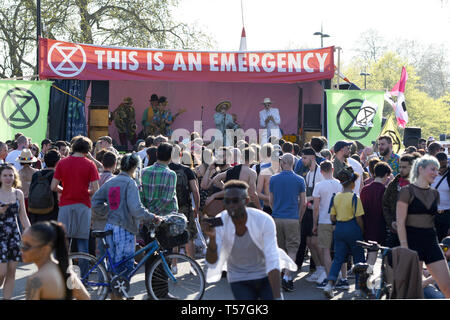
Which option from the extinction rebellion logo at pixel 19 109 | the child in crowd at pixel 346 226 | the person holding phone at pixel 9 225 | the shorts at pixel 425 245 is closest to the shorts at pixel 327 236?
the child in crowd at pixel 346 226

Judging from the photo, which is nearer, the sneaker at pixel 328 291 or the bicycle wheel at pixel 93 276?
the bicycle wheel at pixel 93 276

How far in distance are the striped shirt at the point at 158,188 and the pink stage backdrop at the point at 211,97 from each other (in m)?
12.8

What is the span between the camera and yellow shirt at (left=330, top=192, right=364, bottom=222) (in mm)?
8062

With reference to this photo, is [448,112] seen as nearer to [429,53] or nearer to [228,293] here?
[429,53]

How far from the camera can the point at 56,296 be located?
4.18 metres

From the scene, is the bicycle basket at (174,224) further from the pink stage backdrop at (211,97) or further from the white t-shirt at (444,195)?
the pink stage backdrop at (211,97)

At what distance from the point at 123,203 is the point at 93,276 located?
829 mm

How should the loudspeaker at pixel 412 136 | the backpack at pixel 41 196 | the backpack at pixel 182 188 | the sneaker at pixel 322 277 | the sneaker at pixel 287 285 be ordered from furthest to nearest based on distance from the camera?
the loudspeaker at pixel 412 136 → the backpack at pixel 182 188 → the sneaker at pixel 322 277 → the backpack at pixel 41 196 → the sneaker at pixel 287 285

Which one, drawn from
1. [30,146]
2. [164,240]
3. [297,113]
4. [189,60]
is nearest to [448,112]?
[297,113]

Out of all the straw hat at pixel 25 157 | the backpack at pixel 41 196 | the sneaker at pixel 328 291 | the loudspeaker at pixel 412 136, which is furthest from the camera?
the loudspeaker at pixel 412 136

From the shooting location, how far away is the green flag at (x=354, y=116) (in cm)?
1672

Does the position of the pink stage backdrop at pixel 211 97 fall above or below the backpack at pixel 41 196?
above
